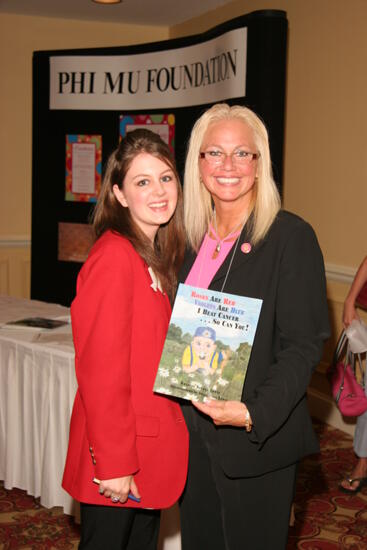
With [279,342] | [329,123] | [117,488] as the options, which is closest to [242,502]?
[117,488]

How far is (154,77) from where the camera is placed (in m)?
4.83

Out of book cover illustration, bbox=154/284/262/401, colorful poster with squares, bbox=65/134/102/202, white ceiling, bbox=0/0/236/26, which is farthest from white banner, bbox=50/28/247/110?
book cover illustration, bbox=154/284/262/401

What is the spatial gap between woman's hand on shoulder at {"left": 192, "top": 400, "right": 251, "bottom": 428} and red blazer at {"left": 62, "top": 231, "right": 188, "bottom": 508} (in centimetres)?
21

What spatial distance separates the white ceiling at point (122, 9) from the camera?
234 inches

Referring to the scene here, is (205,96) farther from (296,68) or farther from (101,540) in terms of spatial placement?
A: (101,540)

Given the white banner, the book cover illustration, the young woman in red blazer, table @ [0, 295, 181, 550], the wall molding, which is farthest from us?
the wall molding

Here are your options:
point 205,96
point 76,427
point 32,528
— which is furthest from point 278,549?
point 205,96

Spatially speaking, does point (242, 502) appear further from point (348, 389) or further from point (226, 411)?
point (348, 389)

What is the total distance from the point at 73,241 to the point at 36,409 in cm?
236

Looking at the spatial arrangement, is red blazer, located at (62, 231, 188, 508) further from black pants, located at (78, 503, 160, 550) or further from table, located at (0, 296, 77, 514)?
table, located at (0, 296, 77, 514)

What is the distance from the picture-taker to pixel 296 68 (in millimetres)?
4934

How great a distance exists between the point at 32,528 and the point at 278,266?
2.13 metres

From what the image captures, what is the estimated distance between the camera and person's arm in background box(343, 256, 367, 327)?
12.7 ft

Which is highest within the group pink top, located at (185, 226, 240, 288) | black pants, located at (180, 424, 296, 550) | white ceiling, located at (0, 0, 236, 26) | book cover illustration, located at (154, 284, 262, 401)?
white ceiling, located at (0, 0, 236, 26)
